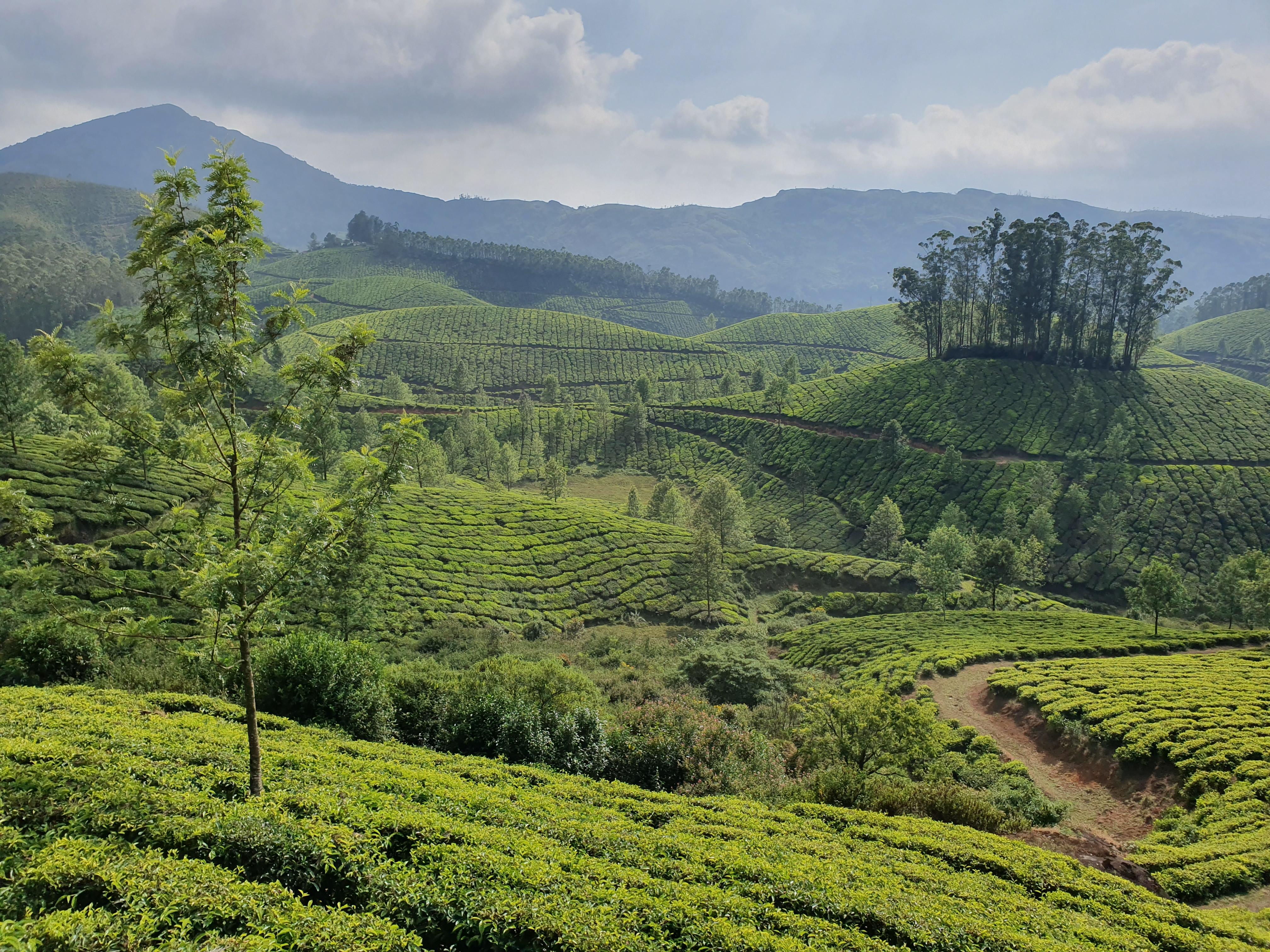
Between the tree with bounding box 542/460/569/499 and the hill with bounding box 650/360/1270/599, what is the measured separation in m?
34.7

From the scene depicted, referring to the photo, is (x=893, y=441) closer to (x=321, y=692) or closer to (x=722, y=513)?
(x=722, y=513)

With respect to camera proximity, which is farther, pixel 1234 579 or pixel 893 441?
pixel 893 441

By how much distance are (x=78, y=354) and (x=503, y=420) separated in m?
100

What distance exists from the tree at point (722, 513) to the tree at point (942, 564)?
55.3 ft

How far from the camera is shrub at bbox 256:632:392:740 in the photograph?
64.4 feet

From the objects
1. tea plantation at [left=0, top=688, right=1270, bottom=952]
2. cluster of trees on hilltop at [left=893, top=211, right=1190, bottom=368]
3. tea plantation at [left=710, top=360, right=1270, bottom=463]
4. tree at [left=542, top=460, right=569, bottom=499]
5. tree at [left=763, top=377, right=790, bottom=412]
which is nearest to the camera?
tea plantation at [left=0, top=688, right=1270, bottom=952]

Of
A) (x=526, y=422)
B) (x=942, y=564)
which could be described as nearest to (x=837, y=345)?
(x=526, y=422)

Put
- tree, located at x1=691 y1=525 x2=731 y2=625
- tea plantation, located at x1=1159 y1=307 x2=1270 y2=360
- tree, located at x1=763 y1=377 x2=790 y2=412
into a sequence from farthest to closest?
tea plantation, located at x1=1159 y1=307 x2=1270 y2=360
tree, located at x1=763 y1=377 x2=790 y2=412
tree, located at x1=691 y1=525 x2=731 y2=625

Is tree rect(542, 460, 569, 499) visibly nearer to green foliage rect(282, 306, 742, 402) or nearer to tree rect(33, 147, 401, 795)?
tree rect(33, 147, 401, 795)

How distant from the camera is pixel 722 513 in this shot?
61.8 m

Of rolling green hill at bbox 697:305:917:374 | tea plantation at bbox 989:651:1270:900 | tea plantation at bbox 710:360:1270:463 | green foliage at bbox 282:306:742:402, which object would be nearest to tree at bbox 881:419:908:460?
tea plantation at bbox 710:360:1270:463

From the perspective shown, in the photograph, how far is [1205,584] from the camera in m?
60.2

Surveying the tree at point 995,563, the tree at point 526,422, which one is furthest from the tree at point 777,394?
the tree at point 995,563

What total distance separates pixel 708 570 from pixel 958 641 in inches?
717
